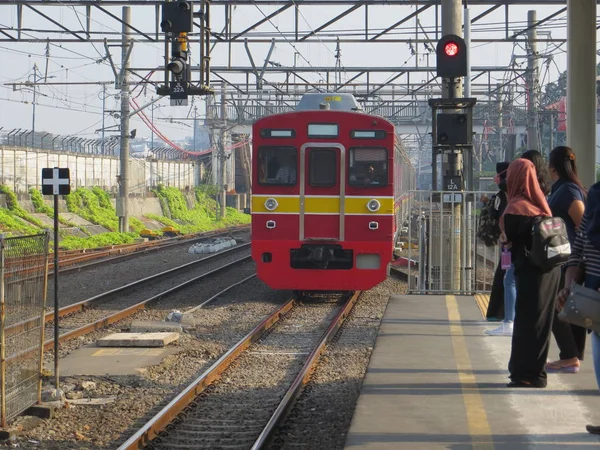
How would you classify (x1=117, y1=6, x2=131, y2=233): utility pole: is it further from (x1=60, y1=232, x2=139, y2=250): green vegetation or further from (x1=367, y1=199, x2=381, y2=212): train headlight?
(x1=367, y1=199, x2=381, y2=212): train headlight

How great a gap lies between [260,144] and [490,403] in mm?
9040

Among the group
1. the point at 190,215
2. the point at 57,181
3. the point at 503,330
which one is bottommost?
the point at 503,330

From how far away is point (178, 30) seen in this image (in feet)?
53.3

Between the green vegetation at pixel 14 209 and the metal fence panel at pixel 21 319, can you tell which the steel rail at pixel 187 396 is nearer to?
the metal fence panel at pixel 21 319

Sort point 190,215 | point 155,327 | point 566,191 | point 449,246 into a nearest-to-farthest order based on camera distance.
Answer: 1. point 566,191
2. point 155,327
3. point 449,246
4. point 190,215

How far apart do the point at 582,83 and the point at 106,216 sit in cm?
3256

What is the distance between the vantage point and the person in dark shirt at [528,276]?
680 cm

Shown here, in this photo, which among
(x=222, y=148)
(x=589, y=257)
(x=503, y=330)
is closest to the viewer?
(x=589, y=257)

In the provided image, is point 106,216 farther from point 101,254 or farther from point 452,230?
point 452,230

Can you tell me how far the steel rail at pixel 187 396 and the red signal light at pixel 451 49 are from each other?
4.30 meters

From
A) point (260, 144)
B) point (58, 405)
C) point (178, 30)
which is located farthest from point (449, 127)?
point (58, 405)

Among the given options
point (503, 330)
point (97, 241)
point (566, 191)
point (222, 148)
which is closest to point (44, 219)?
point (97, 241)

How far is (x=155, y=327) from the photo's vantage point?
490 inches

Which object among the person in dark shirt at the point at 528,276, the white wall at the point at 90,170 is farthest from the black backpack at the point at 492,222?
the white wall at the point at 90,170
